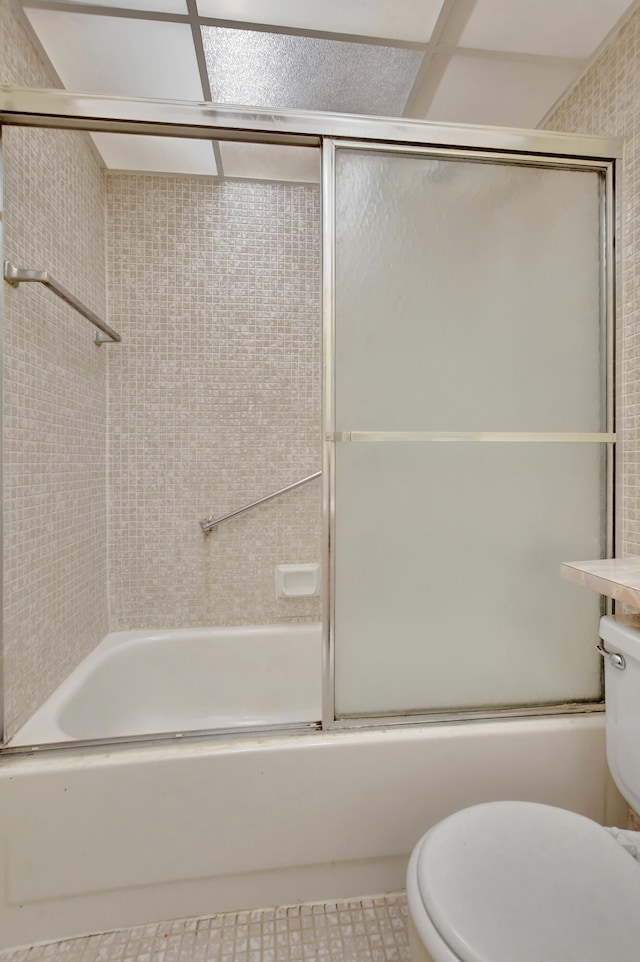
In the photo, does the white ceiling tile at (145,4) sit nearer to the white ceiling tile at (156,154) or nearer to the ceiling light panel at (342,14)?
the ceiling light panel at (342,14)

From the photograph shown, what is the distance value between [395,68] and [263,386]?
1.17 metres

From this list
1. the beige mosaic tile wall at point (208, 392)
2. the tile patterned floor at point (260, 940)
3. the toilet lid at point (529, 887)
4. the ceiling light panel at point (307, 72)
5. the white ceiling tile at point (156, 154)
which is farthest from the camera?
the beige mosaic tile wall at point (208, 392)

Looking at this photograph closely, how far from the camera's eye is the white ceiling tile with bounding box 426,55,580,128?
1.37 metres

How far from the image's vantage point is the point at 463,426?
125 centimetres

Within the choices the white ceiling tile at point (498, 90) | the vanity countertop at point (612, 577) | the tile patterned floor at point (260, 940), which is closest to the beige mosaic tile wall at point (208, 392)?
the white ceiling tile at point (498, 90)

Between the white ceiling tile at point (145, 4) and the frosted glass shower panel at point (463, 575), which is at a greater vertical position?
the white ceiling tile at point (145, 4)

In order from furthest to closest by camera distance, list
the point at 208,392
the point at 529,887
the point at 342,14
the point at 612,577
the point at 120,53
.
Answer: the point at 208,392 → the point at 120,53 → the point at 342,14 → the point at 612,577 → the point at 529,887

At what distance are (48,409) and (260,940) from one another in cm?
154

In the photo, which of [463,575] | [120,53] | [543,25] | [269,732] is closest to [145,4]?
[120,53]

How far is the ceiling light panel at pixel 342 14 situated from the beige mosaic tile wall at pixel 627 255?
53 cm

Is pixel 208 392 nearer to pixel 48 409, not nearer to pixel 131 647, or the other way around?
pixel 48 409

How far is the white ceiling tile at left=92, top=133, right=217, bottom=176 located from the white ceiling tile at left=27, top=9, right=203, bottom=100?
0.54 ft

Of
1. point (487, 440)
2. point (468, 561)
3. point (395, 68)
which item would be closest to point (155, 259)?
point (395, 68)

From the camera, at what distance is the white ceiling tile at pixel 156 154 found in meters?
1.69
